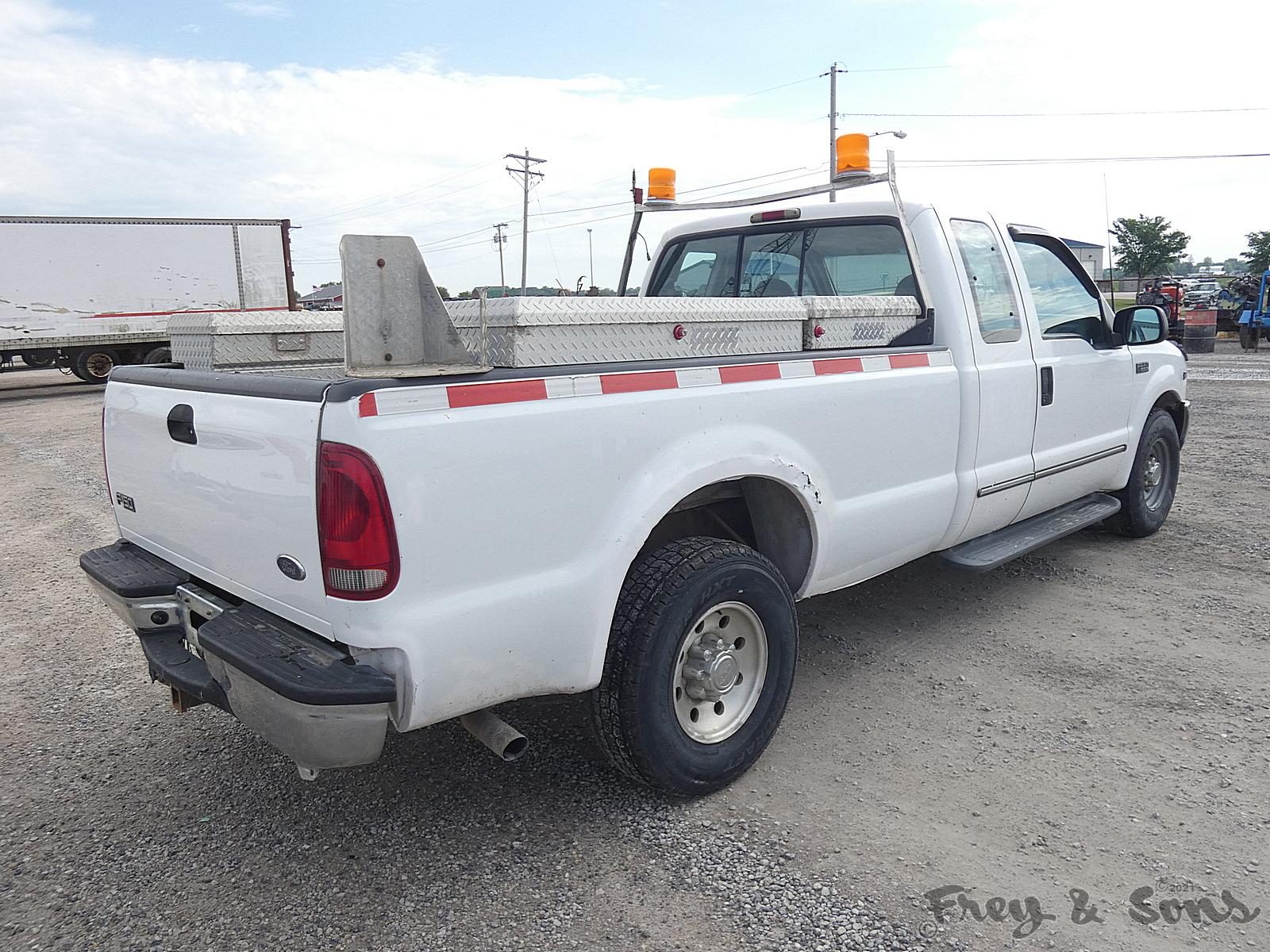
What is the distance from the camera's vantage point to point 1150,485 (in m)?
5.75

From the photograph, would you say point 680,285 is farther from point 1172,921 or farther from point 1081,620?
point 1172,921

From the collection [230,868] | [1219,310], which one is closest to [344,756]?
[230,868]

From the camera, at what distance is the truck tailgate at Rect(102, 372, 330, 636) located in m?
2.27

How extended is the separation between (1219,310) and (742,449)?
26.7 meters

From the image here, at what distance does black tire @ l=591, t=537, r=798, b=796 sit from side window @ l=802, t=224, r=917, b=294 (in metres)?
1.68

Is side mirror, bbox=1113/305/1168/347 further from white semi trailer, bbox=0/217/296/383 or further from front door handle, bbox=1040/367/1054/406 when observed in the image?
white semi trailer, bbox=0/217/296/383

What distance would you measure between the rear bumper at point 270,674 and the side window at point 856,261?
2.82m

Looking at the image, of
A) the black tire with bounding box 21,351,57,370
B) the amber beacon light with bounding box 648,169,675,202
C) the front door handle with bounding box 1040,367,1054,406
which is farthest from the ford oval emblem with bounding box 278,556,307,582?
the black tire with bounding box 21,351,57,370

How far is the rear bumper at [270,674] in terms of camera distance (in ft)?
7.18

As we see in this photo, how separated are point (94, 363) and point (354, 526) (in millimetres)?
19329

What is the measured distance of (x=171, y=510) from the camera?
286 centimetres

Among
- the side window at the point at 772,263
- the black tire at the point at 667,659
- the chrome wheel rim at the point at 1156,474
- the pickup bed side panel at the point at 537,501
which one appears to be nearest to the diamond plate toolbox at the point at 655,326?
the pickup bed side panel at the point at 537,501

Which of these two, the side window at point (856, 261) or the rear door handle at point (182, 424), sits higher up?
the side window at point (856, 261)

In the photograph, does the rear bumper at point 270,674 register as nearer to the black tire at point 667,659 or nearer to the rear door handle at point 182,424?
the rear door handle at point 182,424
